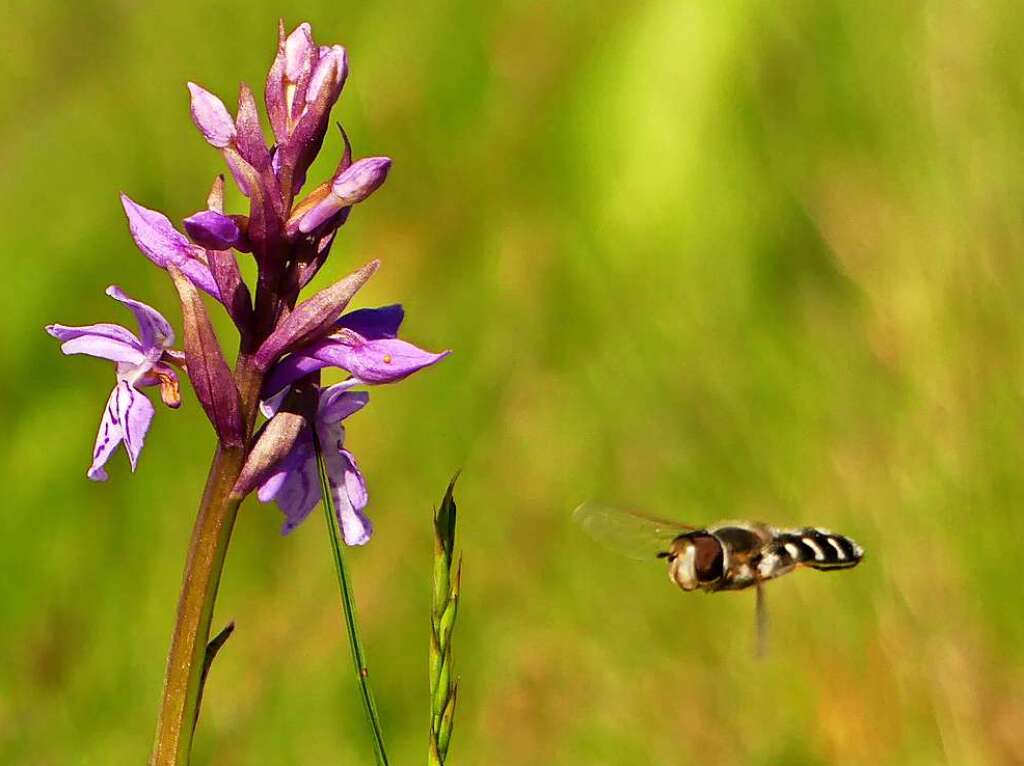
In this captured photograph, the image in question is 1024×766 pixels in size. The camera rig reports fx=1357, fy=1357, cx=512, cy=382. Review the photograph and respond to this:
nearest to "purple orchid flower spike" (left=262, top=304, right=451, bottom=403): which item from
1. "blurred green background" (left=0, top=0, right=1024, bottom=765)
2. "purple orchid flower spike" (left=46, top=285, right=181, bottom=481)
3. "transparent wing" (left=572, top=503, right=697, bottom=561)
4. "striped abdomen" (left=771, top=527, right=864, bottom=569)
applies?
"purple orchid flower spike" (left=46, top=285, right=181, bottom=481)

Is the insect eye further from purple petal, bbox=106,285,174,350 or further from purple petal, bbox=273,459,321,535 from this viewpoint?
purple petal, bbox=106,285,174,350

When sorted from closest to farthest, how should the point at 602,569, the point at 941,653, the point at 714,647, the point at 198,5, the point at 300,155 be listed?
the point at 300,155 → the point at 941,653 → the point at 714,647 → the point at 602,569 → the point at 198,5

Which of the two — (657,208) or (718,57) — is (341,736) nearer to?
(657,208)

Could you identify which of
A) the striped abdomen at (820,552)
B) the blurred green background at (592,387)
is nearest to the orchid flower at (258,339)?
the striped abdomen at (820,552)

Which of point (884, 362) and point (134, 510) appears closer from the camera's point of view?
point (884, 362)

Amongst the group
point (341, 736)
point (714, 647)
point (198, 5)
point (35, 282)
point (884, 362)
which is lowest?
point (341, 736)

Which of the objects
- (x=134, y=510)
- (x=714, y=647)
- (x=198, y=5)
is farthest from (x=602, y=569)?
(x=198, y=5)

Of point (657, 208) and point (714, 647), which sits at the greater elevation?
point (657, 208)
